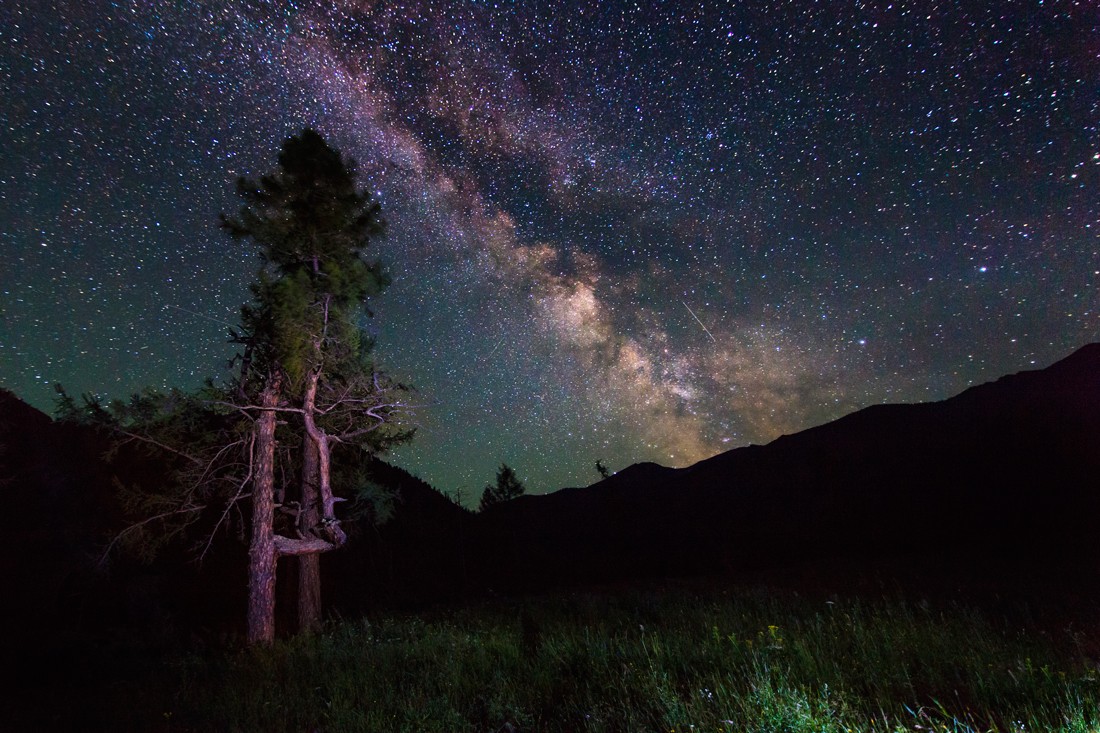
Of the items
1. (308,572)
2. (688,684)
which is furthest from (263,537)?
(688,684)

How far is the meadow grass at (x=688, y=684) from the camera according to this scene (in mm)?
3152

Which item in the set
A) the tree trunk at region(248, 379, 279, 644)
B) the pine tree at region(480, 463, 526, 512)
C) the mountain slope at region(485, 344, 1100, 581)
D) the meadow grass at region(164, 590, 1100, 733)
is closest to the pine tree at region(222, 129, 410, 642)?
the tree trunk at region(248, 379, 279, 644)

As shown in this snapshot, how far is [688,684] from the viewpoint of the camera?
4066 millimetres

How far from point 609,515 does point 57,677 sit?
52714 millimetres

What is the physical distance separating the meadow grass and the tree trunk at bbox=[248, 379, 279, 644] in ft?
6.91

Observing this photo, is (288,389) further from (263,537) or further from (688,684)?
(688,684)

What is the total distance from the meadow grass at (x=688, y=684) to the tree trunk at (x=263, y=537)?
82.9 inches

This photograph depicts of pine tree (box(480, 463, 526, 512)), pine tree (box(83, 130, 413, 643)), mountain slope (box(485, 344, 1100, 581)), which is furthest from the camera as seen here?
pine tree (box(480, 463, 526, 512))

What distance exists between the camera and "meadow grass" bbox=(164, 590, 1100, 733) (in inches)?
124

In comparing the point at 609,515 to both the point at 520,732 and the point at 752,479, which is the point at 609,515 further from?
the point at 520,732

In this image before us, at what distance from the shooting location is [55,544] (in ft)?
63.8

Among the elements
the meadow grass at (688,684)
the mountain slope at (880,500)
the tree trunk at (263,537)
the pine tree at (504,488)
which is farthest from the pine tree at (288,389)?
the pine tree at (504,488)

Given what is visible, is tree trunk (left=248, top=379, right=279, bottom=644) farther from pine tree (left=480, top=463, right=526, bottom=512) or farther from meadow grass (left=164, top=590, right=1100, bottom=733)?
pine tree (left=480, top=463, right=526, bottom=512)

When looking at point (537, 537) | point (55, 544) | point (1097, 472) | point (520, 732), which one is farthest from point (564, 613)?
point (537, 537)
